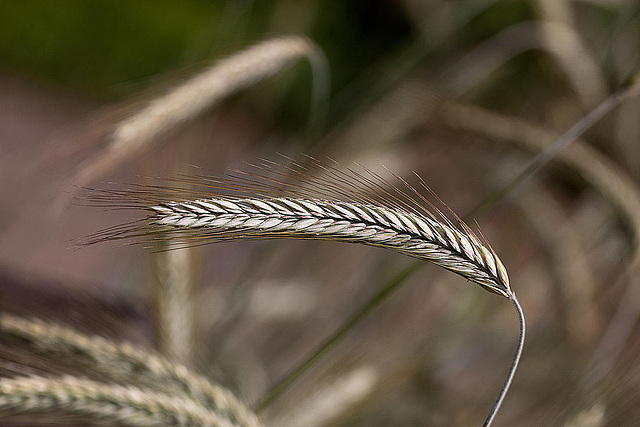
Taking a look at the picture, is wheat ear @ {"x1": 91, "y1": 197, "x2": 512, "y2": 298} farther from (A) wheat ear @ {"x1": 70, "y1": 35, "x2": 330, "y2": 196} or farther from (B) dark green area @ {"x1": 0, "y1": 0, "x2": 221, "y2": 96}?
(B) dark green area @ {"x1": 0, "y1": 0, "x2": 221, "y2": 96}

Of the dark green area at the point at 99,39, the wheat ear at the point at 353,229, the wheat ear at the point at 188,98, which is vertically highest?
the dark green area at the point at 99,39

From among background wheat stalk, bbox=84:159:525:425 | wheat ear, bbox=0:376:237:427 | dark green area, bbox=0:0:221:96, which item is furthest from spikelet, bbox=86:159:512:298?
dark green area, bbox=0:0:221:96

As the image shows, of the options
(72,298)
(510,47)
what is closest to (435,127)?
(510,47)

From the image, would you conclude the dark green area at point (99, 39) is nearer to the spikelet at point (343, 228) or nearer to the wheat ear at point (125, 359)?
the wheat ear at point (125, 359)

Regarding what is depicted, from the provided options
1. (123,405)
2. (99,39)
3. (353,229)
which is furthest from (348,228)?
(99,39)

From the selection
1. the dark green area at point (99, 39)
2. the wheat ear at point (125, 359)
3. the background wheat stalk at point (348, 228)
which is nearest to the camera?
the background wheat stalk at point (348, 228)

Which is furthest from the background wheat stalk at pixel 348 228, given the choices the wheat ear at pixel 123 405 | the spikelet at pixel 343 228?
the wheat ear at pixel 123 405

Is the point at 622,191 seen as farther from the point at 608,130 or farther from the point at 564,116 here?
the point at 608,130

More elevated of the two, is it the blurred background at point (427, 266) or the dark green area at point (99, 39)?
the dark green area at point (99, 39)
